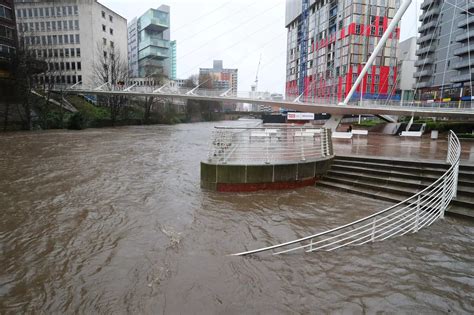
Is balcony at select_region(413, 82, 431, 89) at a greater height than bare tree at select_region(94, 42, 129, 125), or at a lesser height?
greater

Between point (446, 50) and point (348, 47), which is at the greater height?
point (446, 50)

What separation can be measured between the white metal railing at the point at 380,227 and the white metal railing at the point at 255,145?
386 cm

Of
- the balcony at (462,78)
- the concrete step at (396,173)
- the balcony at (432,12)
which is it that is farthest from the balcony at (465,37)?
the concrete step at (396,173)

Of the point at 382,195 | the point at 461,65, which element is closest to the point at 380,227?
the point at 382,195

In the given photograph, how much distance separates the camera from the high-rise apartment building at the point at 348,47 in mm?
63312

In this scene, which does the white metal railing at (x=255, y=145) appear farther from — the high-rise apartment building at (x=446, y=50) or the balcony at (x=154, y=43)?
the balcony at (x=154, y=43)

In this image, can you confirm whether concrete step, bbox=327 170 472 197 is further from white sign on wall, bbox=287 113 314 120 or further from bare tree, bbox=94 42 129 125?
bare tree, bbox=94 42 129 125

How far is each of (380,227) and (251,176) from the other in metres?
4.05

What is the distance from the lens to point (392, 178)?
31.1 feet

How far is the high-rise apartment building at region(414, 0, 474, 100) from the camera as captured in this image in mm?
61094

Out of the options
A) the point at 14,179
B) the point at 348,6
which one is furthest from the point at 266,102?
the point at 348,6

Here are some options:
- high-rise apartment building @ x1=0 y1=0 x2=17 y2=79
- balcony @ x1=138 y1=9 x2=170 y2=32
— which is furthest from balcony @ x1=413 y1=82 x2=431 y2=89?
high-rise apartment building @ x1=0 y1=0 x2=17 y2=79

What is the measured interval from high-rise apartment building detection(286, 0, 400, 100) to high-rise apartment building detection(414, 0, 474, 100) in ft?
37.3

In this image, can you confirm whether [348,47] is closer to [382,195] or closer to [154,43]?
[154,43]
